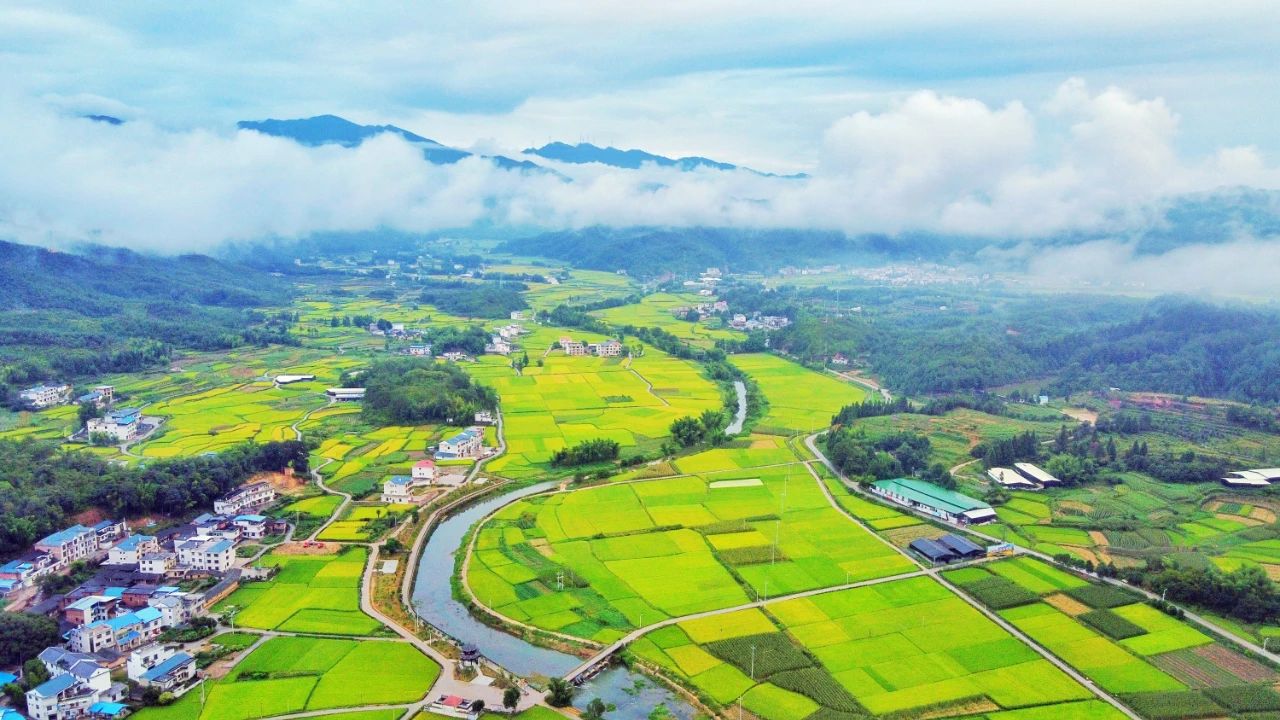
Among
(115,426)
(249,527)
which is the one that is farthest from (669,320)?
(249,527)

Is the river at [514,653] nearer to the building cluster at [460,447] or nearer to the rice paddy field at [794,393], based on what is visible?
the building cluster at [460,447]

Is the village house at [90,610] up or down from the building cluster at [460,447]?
down

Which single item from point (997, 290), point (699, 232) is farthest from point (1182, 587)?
point (699, 232)

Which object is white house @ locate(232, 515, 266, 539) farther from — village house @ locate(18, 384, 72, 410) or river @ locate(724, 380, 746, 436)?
village house @ locate(18, 384, 72, 410)

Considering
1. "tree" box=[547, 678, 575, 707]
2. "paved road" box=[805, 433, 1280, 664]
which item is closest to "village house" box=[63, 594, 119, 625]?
"tree" box=[547, 678, 575, 707]

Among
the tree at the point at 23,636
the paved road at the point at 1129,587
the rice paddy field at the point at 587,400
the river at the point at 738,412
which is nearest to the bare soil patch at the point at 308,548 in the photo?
the tree at the point at 23,636

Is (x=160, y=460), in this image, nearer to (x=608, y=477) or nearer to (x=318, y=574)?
(x=318, y=574)

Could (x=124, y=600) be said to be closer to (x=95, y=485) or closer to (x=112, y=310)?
(x=95, y=485)

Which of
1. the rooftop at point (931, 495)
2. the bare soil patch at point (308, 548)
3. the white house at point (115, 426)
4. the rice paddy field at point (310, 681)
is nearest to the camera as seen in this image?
the rice paddy field at point (310, 681)
